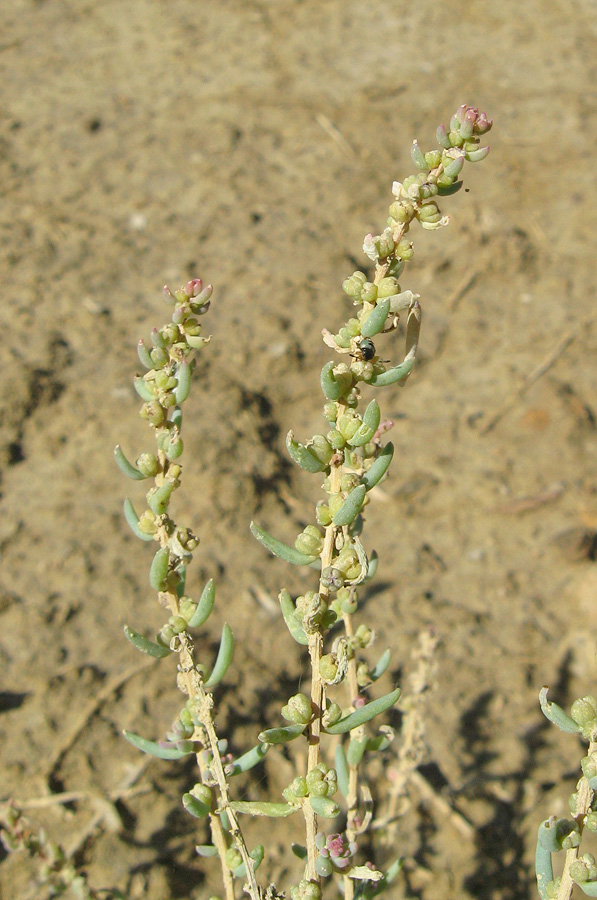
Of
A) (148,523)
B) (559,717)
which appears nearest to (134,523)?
(148,523)

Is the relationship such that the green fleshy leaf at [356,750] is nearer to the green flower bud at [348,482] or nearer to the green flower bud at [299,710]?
the green flower bud at [299,710]

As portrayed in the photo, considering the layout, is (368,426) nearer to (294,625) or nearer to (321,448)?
(321,448)

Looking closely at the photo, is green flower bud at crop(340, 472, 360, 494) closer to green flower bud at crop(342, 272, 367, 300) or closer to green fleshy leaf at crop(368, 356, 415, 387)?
green fleshy leaf at crop(368, 356, 415, 387)

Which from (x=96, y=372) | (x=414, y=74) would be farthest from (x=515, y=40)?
(x=96, y=372)

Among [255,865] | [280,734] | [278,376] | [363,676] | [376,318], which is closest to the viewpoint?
[376,318]

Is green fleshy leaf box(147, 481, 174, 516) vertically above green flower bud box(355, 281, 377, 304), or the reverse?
green flower bud box(355, 281, 377, 304)

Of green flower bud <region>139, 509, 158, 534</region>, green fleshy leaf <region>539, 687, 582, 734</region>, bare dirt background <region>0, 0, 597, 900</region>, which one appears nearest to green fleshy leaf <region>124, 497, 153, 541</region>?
green flower bud <region>139, 509, 158, 534</region>

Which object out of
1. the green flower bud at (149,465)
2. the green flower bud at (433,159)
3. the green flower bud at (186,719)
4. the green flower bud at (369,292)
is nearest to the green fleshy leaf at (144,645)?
the green flower bud at (186,719)
